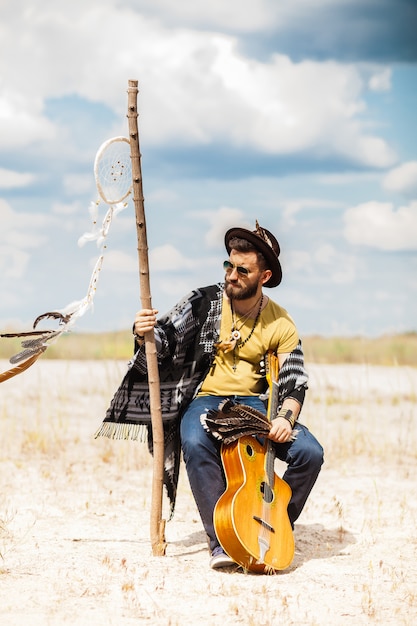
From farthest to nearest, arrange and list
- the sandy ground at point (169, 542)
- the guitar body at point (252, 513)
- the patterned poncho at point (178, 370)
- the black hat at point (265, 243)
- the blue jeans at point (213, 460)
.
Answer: the patterned poncho at point (178, 370), the black hat at point (265, 243), the blue jeans at point (213, 460), the guitar body at point (252, 513), the sandy ground at point (169, 542)

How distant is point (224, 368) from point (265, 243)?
0.86 m

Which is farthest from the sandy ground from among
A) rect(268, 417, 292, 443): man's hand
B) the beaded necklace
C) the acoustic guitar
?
the beaded necklace

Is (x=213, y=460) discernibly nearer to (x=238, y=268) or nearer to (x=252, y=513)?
(x=252, y=513)

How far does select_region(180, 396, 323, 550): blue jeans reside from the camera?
524 cm

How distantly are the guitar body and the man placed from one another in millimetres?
161

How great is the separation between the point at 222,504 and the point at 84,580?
894 mm

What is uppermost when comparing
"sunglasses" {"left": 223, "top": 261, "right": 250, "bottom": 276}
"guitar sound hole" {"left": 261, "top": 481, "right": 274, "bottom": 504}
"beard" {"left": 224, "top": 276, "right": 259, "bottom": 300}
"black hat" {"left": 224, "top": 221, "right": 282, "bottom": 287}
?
"black hat" {"left": 224, "top": 221, "right": 282, "bottom": 287}

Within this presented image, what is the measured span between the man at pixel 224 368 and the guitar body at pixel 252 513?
16 cm

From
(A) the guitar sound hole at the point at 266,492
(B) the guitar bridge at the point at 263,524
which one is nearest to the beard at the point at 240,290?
(A) the guitar sound hole at the point at 266,492

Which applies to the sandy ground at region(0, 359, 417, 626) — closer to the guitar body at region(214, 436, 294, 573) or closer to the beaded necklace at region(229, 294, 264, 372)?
the guitar body at region(214, 436, 294, 573)

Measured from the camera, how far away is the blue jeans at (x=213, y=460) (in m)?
5.24

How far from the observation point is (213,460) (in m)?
5.27

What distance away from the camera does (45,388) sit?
42.2 feet

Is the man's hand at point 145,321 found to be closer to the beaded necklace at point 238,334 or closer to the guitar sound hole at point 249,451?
the beaded necklace at point 238,334
